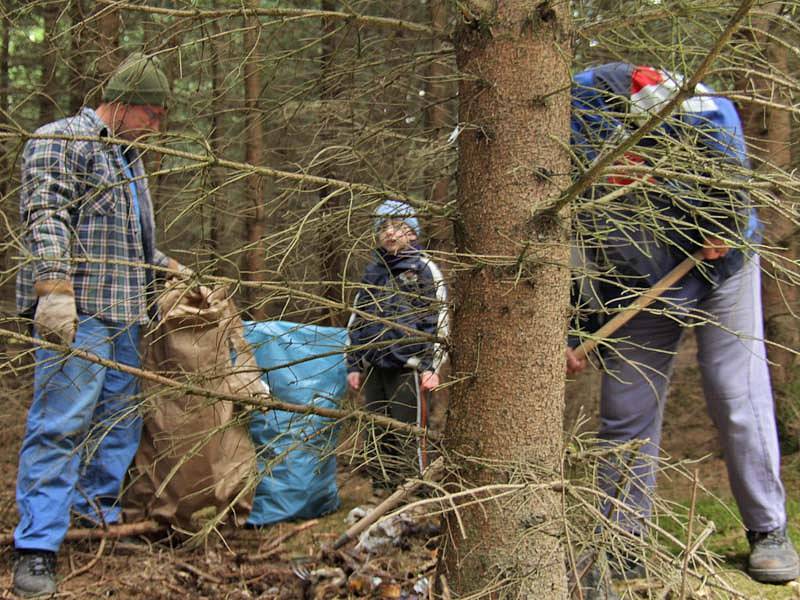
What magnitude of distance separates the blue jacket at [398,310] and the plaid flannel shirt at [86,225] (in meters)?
0.92

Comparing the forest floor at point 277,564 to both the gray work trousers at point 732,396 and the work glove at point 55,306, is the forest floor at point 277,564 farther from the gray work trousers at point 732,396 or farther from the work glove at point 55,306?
the work glove at point 55,306

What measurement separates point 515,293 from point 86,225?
2173 millimetres

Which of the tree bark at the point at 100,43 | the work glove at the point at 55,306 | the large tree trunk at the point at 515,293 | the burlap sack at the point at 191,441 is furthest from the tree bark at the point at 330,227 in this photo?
the work glove at the point at 55,306

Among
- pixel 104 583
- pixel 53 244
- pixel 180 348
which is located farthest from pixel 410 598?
pixel 53 244

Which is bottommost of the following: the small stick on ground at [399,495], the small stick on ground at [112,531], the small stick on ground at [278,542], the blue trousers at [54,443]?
the small stick on ground at [278,542]

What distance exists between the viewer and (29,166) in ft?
10.8

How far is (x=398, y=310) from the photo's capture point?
10.2ft

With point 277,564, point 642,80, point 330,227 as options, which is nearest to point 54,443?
point 277,564

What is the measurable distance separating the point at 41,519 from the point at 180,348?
0.92 meters

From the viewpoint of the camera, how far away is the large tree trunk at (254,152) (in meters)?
2.38

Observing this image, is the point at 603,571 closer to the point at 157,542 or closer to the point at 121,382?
the point at 157,542

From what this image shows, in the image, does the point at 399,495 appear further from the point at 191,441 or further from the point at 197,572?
the point at 191,441

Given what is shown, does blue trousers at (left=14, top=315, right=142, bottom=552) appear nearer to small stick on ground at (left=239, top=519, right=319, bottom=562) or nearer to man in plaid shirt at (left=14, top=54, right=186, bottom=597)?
man in plaid shirt at (left=14, top=54, right=186, bottom=597)

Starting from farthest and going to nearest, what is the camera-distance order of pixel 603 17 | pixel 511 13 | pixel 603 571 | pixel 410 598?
pixel 410 598
pixel 603 17
pixel 511 13
pixel 603 571
